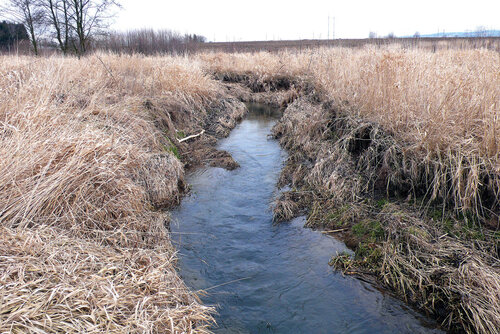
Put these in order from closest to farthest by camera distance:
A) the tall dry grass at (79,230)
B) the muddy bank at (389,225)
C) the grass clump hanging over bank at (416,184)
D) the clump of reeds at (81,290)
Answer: the clump of reeds at (81,290) < the tall dry grass at (79,230) < the muddy bank at (389,225) < the grass clump hanging over bank at (416,184)

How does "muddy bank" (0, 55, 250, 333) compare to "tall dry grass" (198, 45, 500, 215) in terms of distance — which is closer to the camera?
"muddy bank" (0, 55, 250, 333)

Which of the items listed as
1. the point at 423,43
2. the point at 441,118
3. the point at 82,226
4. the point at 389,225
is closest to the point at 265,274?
the point at 389,225

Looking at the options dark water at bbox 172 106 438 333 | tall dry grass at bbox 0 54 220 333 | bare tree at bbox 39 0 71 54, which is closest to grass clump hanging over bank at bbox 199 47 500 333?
dark water at bbox 172 106 438 333

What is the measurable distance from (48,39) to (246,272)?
55.2ft

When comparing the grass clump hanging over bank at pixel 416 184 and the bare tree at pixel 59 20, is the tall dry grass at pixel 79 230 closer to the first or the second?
the grass clump hanging over bank at pixel 416 184

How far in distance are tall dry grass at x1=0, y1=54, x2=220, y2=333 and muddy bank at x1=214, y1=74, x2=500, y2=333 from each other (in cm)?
174

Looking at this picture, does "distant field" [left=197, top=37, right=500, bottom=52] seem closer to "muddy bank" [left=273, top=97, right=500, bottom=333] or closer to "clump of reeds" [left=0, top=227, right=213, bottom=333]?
"muddy bank" [left=273, top=97, right=500, bottom=333]

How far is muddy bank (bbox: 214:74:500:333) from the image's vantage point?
2.87m

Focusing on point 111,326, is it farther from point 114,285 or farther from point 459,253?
point 459,253

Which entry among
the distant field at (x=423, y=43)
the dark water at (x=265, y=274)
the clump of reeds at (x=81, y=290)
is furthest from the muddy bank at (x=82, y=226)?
the distant field at (x=423, y=43)

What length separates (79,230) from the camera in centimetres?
307

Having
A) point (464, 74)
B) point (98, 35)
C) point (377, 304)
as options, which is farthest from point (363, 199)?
point (98, 35)

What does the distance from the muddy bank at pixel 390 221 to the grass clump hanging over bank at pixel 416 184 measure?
0.01 meters

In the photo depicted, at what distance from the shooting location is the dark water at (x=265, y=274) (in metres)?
2.91
